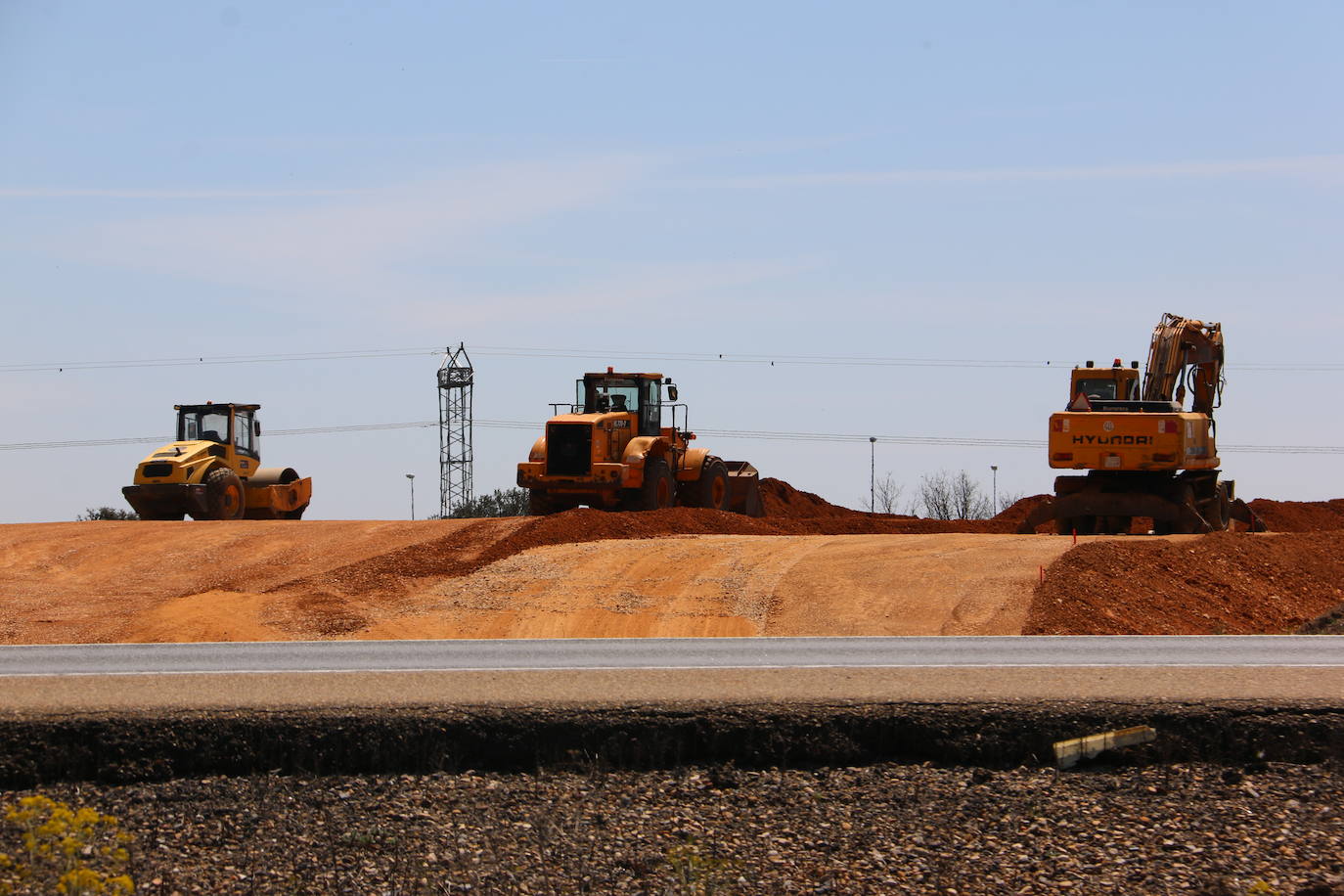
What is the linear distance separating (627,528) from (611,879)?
678 inches

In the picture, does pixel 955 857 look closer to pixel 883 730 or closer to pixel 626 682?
pixel 883 730

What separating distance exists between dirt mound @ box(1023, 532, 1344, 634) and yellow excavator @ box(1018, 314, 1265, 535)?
11.1 feet

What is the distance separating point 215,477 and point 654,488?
32.9 ft

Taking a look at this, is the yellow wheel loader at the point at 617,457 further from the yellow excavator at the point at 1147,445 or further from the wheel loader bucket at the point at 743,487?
the yellow excavator at the point at 1147,445

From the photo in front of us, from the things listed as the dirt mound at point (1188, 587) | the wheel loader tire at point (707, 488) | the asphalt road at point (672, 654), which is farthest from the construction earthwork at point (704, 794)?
the wheel loader tire at point (707, 488)

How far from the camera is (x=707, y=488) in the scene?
102ft

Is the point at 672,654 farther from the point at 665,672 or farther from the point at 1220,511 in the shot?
the point at 1220,511

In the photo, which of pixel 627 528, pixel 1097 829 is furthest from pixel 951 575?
pixel 1097 829

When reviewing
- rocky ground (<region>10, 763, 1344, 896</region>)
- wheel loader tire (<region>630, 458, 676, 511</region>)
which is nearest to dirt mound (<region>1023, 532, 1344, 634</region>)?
rocky ground (<region>10, 763, 1344, 896</region>)

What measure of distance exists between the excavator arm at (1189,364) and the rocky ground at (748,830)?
801 inches

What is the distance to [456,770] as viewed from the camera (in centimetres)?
929

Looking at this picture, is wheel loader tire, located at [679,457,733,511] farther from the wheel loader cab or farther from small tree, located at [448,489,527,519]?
small tree, located at [448,489,527,519]

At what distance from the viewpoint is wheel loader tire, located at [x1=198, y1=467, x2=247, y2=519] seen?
31938 mm

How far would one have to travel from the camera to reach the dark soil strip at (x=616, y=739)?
30.3 feet
